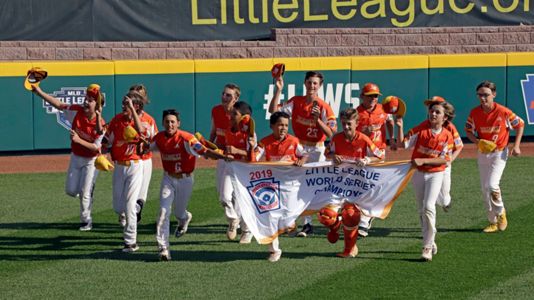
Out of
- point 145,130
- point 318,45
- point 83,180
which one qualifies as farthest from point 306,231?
point 318,45

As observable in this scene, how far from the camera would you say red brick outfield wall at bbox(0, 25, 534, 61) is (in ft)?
72.4

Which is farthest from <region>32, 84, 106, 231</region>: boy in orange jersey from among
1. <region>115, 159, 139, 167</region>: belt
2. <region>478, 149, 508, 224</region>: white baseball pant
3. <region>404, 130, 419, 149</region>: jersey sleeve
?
<region>478, 149, 508, 224</region>: white baseball pant

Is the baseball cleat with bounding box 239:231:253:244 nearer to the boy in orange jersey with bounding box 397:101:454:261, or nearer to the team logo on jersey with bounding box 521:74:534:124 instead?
the boy in orange jersey with bounding box 397:101:454:261

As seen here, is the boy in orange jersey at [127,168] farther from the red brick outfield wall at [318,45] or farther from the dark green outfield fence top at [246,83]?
the red brick outfield wall at [318,45]

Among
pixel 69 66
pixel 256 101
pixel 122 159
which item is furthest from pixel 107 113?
pixel 122 159

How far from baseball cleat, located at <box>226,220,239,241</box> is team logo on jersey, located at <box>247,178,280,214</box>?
1230 millimetres

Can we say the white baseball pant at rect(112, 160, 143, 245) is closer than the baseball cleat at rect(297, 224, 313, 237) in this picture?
Yes

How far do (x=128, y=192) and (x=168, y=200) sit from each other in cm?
80

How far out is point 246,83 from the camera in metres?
20.7

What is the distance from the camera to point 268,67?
68.1ft

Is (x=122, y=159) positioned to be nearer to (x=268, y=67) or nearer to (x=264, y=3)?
(x=268, y=67)

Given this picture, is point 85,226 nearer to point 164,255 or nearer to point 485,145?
point 164,255

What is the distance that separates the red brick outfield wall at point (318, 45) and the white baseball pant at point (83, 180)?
8.27 meters

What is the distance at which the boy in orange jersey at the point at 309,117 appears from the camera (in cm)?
1297
